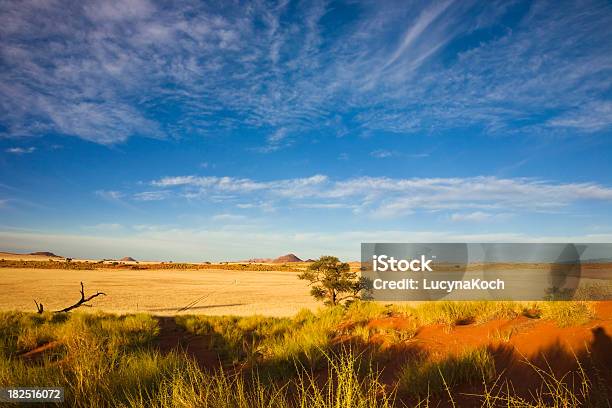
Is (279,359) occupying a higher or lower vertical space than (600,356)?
lower

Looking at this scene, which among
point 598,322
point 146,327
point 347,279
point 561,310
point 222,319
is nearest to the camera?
point 598,322

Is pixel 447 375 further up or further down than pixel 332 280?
further up

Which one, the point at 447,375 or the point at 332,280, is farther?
the point at 332,280

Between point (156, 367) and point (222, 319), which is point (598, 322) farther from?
point (222, 319)

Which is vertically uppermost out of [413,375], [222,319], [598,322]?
[598,322]

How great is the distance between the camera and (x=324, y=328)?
40.0ft

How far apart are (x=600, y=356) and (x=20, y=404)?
8.05 metres

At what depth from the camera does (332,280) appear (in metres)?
22.1

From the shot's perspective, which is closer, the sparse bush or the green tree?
the sparse bush

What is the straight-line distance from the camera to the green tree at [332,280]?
2205 cm

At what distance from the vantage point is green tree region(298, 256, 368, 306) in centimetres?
2205

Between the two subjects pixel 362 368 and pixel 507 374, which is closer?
pixel 507 374

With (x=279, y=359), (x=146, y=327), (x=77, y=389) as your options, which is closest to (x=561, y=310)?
(x=279, y=359)

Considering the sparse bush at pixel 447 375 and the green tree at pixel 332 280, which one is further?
the green tree at pixel 332 280
